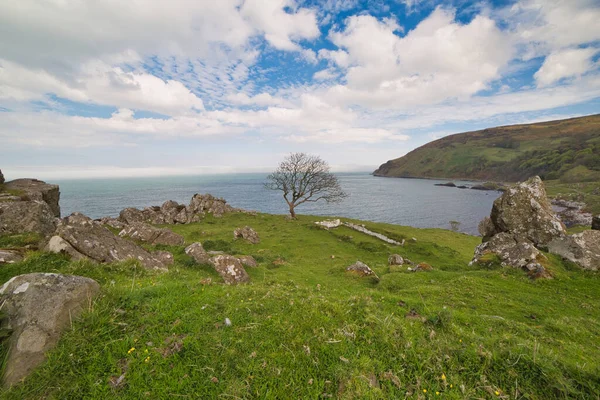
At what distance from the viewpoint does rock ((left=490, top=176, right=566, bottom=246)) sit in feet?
63.1

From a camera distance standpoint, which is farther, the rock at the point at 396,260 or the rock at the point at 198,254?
the rock at the point at 396,260

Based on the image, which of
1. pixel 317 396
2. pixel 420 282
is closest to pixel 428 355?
pixel 317 396

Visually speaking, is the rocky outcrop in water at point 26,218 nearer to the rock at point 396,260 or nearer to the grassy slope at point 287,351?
the grassy slope at point 287,351

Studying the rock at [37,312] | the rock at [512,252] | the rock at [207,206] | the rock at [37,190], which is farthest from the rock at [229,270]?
the rock at [207,206]

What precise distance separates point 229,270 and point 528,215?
2373cm

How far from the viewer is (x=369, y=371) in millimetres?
4973

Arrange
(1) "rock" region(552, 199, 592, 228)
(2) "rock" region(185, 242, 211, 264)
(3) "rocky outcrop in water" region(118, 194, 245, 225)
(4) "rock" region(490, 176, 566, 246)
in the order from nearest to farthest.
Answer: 1. (2) "rock" region(185, 242, 211, 264)
2. (4) "rock" region(490, 176, 566, 246)
3. (3) "rocky outcrop in water" region(118, 194, 245, 225)
4. (1) "rock" region(552, 199, 592, 228)

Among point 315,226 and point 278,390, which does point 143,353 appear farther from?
point 315,226

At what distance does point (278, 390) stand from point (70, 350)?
13.8ft

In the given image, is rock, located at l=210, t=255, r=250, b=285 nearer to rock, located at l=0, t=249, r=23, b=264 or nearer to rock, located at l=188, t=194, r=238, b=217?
rock, located at l=0, t=249, r=23, b=264

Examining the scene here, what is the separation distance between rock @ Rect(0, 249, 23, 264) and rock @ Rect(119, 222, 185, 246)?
12.8 meters

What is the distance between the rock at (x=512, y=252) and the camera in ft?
52.1

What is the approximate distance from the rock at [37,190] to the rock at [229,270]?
835 inches

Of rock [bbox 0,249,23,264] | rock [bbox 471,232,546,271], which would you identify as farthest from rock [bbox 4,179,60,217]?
rock [bbox 471,232,546,271]
